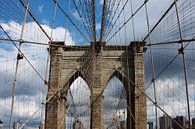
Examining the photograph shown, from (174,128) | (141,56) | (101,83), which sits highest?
(141,56)

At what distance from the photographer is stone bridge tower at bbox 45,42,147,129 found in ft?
65.9

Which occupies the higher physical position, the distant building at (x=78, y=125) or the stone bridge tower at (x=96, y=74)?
the stone bridge tower at (x=96, y=74)

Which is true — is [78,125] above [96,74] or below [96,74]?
below

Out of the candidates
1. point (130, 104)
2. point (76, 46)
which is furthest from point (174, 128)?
point (76, 46)

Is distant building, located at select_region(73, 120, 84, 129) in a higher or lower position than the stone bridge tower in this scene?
lower

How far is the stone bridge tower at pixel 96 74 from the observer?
791 inches

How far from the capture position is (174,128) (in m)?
14.8

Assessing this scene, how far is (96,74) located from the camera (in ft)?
69.7

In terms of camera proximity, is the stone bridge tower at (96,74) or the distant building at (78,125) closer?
the stone bridge tower at (96,74)

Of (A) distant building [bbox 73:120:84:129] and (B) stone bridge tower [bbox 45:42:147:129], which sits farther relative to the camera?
(A) distant building [bbox 73:120:84:129]

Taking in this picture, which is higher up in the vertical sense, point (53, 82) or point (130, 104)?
point (53, 82)

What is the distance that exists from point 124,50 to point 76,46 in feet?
10.3

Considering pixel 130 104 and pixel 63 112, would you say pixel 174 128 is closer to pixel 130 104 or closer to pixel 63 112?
pixel 130 104

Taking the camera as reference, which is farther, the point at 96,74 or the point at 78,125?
the point at 78,125
